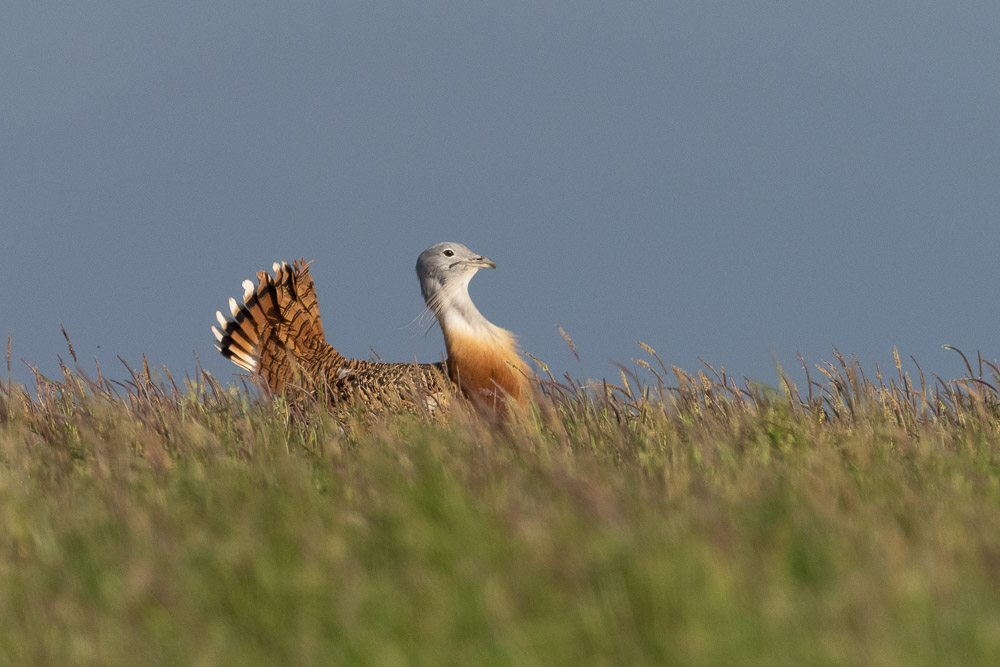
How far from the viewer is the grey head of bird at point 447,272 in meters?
7.34

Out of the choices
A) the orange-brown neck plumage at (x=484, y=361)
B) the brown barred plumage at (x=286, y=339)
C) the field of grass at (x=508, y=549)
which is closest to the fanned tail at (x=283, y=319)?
the brown barred plumage at (x=286, y=339)

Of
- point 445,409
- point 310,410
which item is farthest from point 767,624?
point 445,409

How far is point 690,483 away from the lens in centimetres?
368

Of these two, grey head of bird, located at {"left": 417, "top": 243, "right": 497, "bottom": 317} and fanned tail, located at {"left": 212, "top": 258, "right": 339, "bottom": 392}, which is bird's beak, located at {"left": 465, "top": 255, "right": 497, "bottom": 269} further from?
fanned tail, located at {"left": 212, "top": 258, "right": 339, "bottom": 392}

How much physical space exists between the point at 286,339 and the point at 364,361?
2.38 feet

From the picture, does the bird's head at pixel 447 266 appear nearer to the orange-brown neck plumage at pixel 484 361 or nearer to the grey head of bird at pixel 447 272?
the grey head of bird at pixel 447 272

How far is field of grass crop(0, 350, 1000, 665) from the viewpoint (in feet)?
7.88

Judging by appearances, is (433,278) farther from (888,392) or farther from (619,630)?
(619,630)

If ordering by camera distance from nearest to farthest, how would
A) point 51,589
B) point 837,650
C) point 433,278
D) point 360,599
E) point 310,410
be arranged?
point 837,650
point 360,599
point 51,589
point 310,410
point 433,278

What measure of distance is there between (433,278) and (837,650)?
5566mm

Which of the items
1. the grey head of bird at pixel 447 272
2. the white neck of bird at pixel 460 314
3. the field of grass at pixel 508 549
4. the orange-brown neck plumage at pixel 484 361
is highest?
the grey head of bird at pixel 447 272

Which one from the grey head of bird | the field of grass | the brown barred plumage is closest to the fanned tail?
the brown barred plumage

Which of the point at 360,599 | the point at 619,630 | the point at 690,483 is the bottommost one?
the point at 619,630

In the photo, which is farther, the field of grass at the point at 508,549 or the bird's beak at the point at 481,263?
the bird's beak at the point at 481,263
